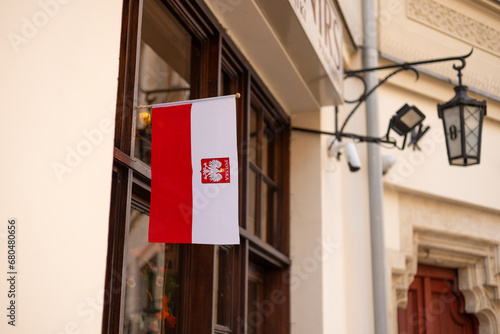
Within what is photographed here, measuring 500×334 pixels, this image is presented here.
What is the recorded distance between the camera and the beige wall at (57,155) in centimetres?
200

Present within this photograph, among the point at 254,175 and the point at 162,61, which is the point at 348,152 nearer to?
the point at 254,175

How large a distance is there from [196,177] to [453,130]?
3048 mm

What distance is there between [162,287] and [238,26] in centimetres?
165

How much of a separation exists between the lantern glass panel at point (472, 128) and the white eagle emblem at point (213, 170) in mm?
2960

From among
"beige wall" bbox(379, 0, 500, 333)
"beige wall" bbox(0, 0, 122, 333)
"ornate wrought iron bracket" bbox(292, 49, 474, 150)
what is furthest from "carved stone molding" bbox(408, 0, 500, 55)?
"beige wall" bbox(0, 0, 122, 333)

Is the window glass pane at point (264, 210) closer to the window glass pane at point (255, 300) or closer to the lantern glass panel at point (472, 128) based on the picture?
the window glass pane at point (255, 300)

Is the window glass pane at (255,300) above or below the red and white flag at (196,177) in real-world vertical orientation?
below

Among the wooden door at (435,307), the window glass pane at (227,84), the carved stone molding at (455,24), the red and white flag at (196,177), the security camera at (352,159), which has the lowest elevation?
the wooden door at (435,307)

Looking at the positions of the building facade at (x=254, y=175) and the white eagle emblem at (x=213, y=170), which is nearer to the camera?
the building facade at (x=254, y=175)

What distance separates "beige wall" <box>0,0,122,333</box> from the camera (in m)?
2.00

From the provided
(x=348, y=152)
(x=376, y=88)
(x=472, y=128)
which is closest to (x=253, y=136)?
(x=348, y=152)

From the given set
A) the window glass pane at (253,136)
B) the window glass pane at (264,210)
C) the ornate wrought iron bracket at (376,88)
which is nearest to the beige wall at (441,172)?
the ornate wrought iron bracket at (376,88)

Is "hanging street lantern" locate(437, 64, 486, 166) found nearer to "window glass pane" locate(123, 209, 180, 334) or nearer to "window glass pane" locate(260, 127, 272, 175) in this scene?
"window glass pane" locate(260, 127, 272, 175)

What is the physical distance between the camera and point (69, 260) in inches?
86.5
